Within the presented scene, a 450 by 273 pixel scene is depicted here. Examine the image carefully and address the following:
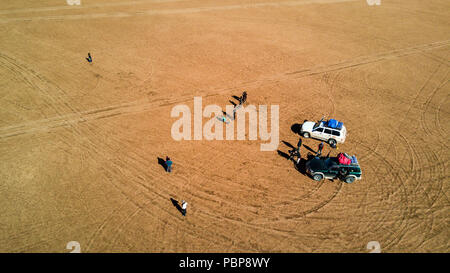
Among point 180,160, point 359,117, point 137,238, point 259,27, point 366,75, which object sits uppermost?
point 259,27

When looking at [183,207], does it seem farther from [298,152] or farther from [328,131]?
[328,131]

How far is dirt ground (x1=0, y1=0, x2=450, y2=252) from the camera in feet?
41.5

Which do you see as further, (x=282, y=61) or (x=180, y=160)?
(x=282, y=61)

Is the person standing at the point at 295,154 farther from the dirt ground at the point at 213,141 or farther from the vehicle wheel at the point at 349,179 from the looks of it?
the vehicle wheel at the point at 349,179

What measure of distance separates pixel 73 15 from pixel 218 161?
109 feet

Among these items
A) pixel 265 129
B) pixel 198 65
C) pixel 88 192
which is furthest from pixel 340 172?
pixel 198 65

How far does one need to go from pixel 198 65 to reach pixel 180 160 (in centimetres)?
1287

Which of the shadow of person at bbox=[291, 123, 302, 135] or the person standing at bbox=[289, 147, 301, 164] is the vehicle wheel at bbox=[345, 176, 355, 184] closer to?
the person standing at bbox=[289, 147, 301, 164]

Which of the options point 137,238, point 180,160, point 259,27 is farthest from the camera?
point 259,27

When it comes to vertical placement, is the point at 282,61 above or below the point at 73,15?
below

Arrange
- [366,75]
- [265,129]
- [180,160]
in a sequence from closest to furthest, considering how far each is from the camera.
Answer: [180,160]
[265,129]
[366,75]

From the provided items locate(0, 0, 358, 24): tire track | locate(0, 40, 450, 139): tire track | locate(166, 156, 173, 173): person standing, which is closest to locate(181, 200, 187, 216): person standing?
locate(166, 156, 173, 173): person standing

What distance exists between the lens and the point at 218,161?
1614cm

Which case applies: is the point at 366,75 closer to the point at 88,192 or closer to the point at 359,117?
the point at 359,117
